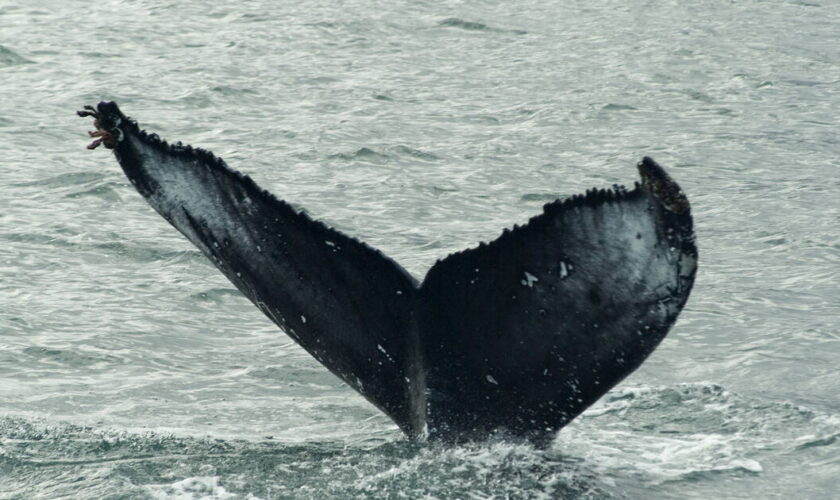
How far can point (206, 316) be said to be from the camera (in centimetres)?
737

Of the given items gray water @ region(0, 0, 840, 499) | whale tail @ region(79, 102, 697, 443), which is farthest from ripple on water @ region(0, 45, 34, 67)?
whale tail @ region(79, 102, 697, 443)

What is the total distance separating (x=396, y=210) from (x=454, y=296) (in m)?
5.58

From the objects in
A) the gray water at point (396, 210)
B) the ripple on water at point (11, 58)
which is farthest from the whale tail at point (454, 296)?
the ripple on water at point (11, 58)

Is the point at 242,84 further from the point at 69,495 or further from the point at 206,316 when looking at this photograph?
the point at 69,495

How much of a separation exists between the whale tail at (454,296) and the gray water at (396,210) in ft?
1.43

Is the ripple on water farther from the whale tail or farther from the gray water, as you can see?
the whale tail

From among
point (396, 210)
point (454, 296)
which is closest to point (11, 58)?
point (396, 210)

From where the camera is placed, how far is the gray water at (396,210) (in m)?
4.98

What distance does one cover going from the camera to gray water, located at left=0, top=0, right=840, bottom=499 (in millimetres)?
4984

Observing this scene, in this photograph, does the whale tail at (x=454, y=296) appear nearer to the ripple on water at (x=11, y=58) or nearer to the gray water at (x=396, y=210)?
the gray water at (x=396, y=210)

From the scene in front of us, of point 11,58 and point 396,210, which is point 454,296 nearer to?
point 396,210

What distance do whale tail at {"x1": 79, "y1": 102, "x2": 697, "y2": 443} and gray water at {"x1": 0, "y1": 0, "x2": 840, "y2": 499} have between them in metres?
0.44

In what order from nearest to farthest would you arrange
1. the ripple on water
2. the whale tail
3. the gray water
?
the whale tail
the gray water
the ripple on water

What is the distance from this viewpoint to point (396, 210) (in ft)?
31.6
